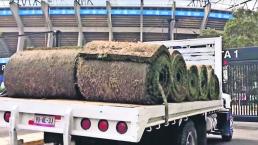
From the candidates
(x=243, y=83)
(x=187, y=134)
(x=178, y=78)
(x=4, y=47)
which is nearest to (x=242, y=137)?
(x=243, y=83)

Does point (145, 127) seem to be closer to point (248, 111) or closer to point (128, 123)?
point (128, 123)

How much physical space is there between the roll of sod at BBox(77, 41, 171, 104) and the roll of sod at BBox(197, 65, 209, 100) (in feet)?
6.57

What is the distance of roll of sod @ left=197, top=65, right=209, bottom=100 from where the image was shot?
7664 mm

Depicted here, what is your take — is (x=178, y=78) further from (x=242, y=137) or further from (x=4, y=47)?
(x=4, y=47)

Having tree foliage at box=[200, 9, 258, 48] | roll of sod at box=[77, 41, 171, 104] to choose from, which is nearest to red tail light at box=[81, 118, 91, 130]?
Answer: roll of sod at box=[77, 41, 171, 104]

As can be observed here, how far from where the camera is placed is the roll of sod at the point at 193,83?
6930mm

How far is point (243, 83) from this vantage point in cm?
1945

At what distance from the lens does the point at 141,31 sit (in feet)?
237

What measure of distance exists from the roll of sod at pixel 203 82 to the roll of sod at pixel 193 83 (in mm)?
237

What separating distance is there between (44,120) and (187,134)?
238 centimetres

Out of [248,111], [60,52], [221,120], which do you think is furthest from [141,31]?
[60,52]

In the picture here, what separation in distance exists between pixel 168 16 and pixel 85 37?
48.9 feet

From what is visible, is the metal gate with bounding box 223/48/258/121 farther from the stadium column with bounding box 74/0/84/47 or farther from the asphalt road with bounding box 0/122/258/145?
the stadium column with bounding box 74/0/84/47

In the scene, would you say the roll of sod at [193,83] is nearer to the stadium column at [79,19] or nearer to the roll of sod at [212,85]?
the roll of sod at [212,85]
